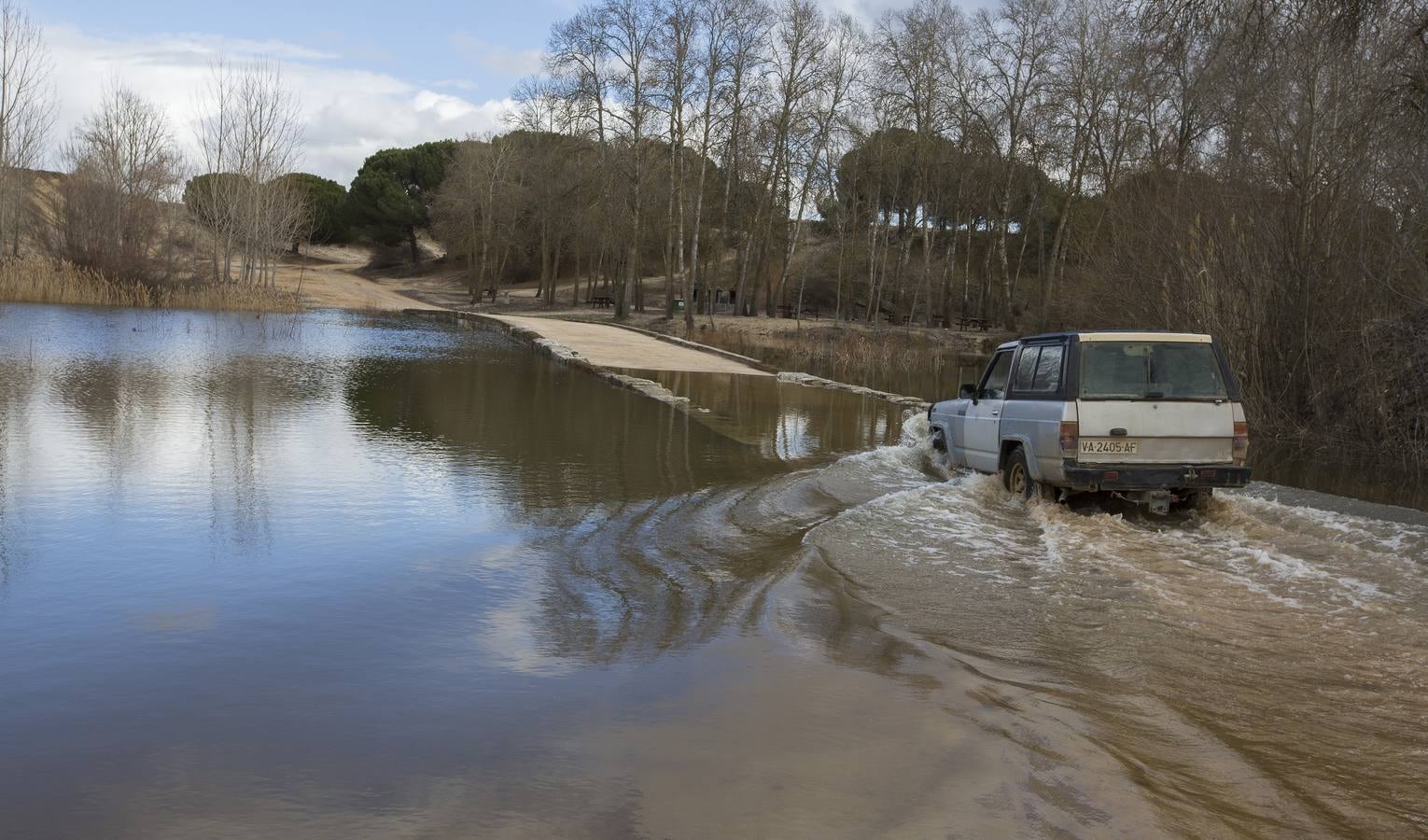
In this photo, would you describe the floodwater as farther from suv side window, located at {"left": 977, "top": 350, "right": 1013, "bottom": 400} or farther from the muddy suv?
suv side window, located at {"left": 977, "top": 350, "right": 1013, "bottom": 400}

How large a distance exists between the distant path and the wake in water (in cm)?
1678

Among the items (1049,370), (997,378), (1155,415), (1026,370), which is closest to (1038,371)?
(1049,370)

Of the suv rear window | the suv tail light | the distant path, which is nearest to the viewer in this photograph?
the suv tail light

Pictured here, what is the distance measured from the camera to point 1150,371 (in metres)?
10.3

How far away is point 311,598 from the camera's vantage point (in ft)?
22.2

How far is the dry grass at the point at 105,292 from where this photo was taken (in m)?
36.7

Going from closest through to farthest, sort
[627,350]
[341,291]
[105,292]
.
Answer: [627,350], [105,292], [341,291]

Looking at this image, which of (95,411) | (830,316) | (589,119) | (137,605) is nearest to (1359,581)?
(137,605)

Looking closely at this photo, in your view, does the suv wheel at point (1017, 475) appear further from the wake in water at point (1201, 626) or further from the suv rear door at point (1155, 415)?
the suv rear door at point (1155, 415)

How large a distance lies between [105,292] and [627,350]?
829 inches

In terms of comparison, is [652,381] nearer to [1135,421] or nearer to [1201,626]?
[1135,421]

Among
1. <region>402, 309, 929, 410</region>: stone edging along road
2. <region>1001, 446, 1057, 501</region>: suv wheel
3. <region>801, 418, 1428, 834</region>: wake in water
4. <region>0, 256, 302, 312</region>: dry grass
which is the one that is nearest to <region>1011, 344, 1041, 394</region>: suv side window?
<region>1001, 446, 1057, 501</region>: suv wheel

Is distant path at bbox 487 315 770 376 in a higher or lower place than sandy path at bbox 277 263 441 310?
lower

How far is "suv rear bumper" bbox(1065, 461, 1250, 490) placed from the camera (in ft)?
32.4
